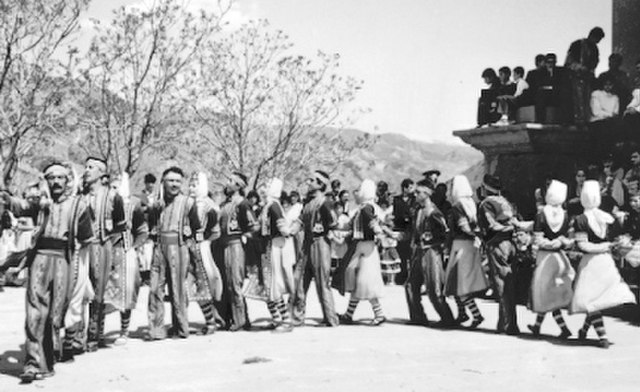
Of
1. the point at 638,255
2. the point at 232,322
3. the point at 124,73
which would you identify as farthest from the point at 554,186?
the point at 124,73

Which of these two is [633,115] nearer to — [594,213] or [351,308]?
[594,213]

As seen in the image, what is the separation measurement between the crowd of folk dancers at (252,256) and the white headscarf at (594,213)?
1cm

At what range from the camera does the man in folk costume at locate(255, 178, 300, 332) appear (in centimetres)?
923

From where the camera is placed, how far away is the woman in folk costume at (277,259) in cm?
923

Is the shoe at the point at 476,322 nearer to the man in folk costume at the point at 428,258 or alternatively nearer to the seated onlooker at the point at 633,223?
the man in folk costume at the point at 428,258

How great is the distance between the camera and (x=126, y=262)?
845 cm

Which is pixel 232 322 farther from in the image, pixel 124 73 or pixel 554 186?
pixel 124 73

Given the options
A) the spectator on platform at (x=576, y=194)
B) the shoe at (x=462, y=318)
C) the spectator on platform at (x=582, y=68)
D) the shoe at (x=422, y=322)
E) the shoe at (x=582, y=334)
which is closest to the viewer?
the shoe at (x=582, y=334)

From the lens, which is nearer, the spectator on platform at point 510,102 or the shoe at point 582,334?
the shoe at point 582,334

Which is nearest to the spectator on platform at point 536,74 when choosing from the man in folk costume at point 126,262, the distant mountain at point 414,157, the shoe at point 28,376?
the man in folk costume at point 126,262

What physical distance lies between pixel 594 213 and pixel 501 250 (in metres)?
1.14

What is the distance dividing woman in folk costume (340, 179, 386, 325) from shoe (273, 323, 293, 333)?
0.92 m

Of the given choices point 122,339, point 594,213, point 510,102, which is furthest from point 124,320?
point 510,102

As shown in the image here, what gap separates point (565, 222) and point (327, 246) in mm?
2724
